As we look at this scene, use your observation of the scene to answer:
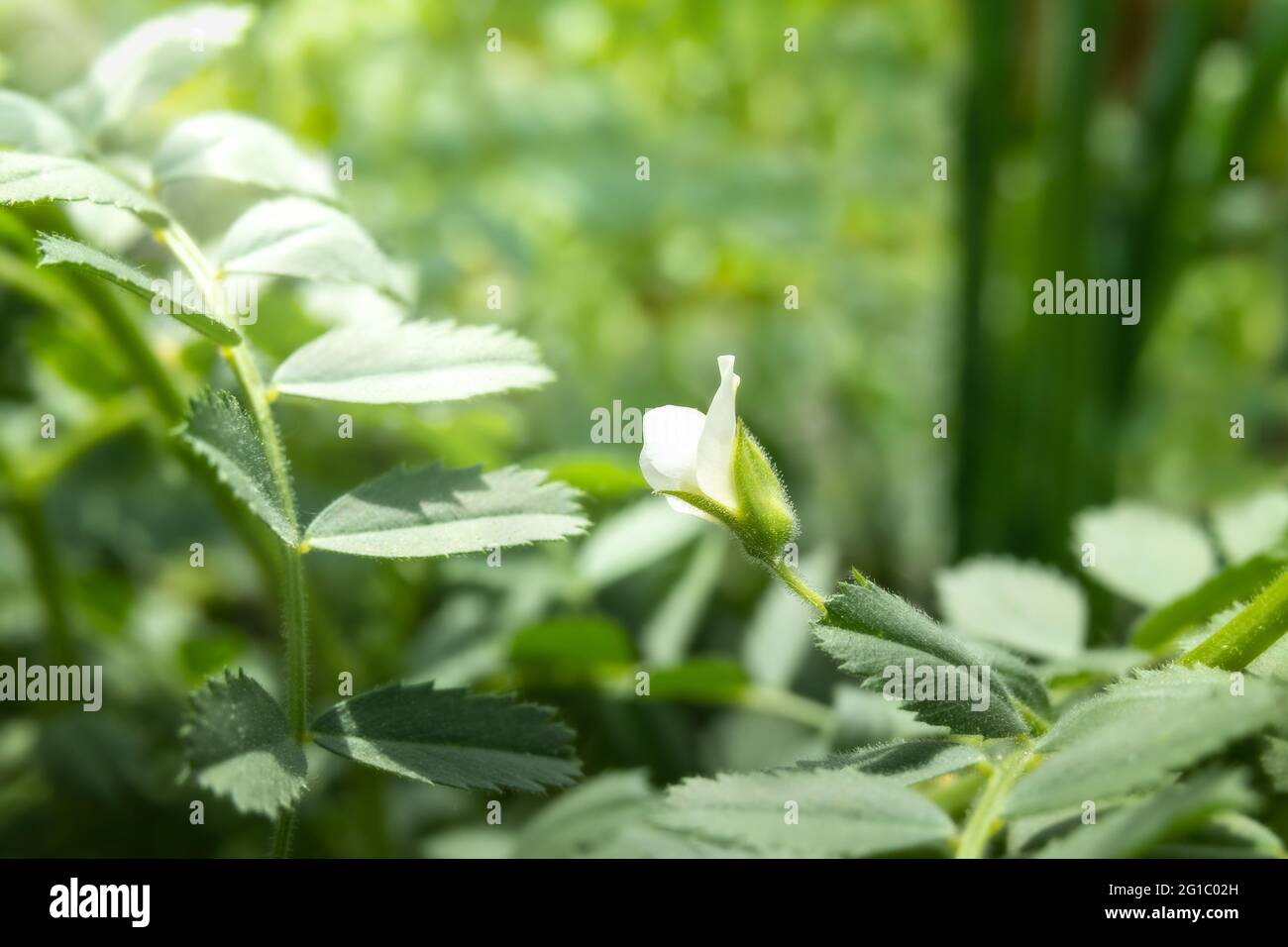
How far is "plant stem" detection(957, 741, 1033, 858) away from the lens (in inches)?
10.2

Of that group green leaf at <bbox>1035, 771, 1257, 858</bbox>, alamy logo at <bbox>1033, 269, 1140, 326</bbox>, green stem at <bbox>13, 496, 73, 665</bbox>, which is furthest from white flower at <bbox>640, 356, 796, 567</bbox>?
alamy logo at <bbox>1033, 269, 1140, 326</bbox>

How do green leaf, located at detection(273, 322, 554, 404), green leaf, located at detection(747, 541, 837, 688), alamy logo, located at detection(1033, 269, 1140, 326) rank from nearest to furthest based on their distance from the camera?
green leaf, located at detection(273, 322, 554, 404), green leaf, located at detection(747, 541, 837, 688), alamy logo, located at detection(1033, 269, 1140, 326)

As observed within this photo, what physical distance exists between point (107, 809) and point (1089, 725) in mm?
451

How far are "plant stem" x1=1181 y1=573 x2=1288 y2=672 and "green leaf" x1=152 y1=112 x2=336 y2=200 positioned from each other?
28 centimetres

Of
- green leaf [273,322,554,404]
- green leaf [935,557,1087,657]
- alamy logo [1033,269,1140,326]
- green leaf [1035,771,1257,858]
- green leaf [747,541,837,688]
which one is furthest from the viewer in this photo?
alamy logo [1033,269,1140,326]

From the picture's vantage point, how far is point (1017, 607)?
45 centimetres

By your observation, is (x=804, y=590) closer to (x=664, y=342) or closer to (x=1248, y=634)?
(x=1248, y=634)

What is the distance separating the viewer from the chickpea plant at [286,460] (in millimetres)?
268

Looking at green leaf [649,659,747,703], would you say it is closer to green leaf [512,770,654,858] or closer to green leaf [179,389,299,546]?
green leaf [512,770,654,858]

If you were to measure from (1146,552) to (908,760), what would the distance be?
227 millimetres

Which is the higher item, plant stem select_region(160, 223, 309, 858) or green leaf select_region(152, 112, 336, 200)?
green leaf select_region(152, 112, 336, 200)

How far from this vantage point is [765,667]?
0.54 meters

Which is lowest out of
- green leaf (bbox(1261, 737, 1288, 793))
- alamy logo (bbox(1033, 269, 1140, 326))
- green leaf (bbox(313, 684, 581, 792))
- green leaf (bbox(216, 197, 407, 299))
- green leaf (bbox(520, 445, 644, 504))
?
green leaf (bbox(1261, 737, 1288, 793))
